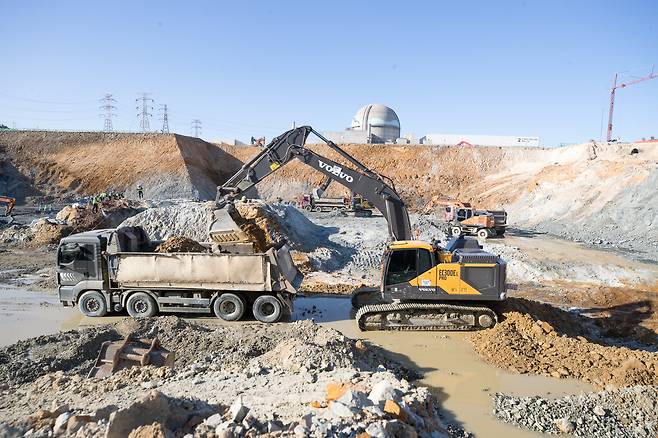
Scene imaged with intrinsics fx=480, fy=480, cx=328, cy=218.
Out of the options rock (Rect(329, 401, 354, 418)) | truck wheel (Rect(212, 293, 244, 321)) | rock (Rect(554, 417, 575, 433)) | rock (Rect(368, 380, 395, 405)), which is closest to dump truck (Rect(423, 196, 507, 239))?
truck wheel (Rect(212, 293, 244, 321))

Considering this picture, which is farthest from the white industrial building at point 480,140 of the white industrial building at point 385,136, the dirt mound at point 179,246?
the dirt mound at point 179,246

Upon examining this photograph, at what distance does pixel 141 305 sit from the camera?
11.1m

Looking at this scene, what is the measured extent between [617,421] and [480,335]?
3.36m

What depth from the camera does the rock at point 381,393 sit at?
5.48m

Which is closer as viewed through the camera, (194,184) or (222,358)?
(222,358)

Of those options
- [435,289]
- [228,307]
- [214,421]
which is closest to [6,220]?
→ [228,307]

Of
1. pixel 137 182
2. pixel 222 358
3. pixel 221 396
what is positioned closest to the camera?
pixel 221 396

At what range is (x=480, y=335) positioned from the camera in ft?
32.3

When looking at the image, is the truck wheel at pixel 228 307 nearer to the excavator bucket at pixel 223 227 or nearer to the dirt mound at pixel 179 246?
the excavator bucket at pixel 223 227

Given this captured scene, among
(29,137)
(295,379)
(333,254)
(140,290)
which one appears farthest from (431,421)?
(29,137)

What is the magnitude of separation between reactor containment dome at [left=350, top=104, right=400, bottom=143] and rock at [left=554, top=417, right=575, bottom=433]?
51796mm

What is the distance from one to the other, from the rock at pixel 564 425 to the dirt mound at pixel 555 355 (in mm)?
1853

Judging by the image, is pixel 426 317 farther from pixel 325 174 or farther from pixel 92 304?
pixel 92 304

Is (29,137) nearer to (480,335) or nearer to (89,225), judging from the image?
(89,225)
